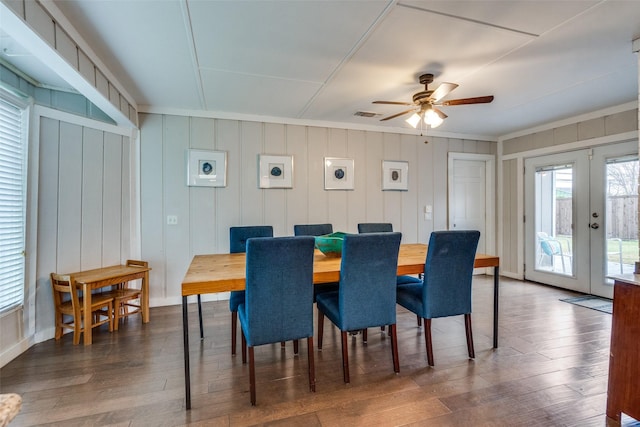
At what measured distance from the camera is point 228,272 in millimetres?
1942

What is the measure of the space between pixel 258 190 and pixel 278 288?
2.29m

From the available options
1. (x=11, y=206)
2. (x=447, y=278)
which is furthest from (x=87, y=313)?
(x=447, y=278)

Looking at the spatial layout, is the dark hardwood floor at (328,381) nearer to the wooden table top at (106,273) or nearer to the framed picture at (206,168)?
the wooden table top at (106,273)

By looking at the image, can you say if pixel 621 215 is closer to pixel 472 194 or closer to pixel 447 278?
pixel 472 194

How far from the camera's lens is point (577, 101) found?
3385 mm

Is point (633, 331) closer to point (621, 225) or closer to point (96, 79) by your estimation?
point (621, 225)

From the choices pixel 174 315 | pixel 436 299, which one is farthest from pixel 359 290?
pixel 174 315

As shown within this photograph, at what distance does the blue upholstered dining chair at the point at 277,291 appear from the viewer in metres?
1.73

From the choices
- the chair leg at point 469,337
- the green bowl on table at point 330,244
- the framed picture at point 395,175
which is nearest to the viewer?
the chair leg at point 469,337

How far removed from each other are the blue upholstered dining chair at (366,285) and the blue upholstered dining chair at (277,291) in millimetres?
241

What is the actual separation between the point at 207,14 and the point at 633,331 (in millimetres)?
2996

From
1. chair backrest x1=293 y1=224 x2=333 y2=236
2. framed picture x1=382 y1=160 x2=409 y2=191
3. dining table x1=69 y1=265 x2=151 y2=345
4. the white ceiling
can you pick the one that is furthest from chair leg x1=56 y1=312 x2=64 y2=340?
framed picture x1=382 y1=160 x2=409 y2=191

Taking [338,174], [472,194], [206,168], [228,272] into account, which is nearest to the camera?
[228,272]

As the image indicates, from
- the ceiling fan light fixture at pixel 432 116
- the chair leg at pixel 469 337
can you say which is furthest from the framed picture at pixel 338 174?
the chair leg at pixel 469 337
